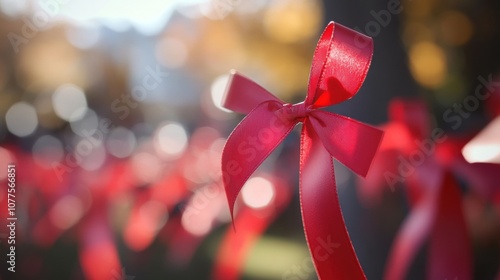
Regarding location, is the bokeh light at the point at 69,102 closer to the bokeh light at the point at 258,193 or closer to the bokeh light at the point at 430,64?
the bokeh light at the point at 258,193

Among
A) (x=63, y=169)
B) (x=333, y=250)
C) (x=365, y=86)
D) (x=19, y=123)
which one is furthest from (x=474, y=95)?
(x=19, y=123)

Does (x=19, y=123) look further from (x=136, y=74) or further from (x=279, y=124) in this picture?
(x=279, y=124)

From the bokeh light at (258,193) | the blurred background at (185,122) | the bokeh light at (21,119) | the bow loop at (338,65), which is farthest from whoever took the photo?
the bokeh light at (21,119)

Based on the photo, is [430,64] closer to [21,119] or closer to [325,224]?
[325,224]

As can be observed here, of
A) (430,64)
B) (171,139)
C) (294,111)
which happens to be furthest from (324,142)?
(171,139)

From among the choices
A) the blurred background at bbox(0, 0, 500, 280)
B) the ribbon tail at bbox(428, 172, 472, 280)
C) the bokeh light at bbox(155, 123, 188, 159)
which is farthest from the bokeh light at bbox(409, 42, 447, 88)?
the bokeh light at bbox(155, 123, 188, 159)

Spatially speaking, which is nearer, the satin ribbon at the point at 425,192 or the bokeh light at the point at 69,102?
the satin ribbon at the point at 425,192

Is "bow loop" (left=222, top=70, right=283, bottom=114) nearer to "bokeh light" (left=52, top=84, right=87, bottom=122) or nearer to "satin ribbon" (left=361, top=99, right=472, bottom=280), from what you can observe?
"satin ribbon" (left=361, top=99, right=472, bottom=280)

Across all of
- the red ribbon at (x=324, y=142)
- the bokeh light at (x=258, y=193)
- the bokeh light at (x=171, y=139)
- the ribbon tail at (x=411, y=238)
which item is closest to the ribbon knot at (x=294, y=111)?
A: the red ribbon at (x=324, y=142)
